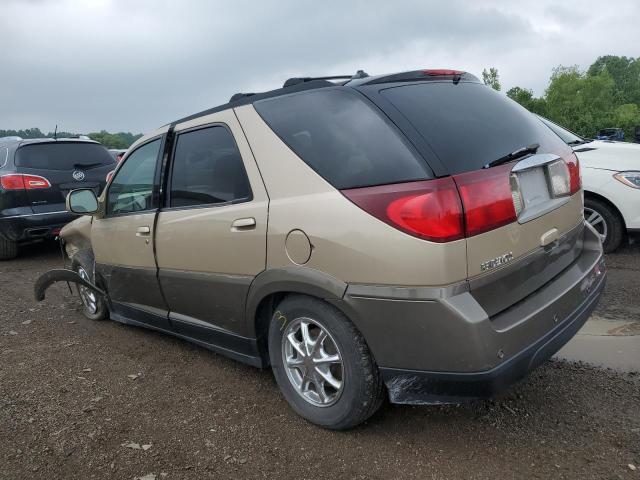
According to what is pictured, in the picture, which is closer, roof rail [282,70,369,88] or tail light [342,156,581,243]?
tail light [342,156,581,243]

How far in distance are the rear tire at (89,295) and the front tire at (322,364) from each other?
93.1 inches

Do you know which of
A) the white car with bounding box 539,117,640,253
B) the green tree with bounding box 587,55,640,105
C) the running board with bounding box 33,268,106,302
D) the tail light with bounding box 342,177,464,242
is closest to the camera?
the tail light with bounding box 342,177,464,242

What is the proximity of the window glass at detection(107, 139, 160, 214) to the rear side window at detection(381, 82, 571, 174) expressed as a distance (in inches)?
74.1

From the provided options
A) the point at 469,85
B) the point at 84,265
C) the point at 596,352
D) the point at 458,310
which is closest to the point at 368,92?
the point at 469,85

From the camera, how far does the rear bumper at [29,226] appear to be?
22.8 feet

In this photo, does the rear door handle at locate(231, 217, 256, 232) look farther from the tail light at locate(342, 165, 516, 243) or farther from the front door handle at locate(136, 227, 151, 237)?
the front door handle at locate(136, 227, 151, 237)

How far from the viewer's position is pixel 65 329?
15.0 ft

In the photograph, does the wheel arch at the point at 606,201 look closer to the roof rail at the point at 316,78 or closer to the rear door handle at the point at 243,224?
the roof rail at the point at 316,78

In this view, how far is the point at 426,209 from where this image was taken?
212cm

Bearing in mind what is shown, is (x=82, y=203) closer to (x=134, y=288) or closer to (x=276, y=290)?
(x=134, y=288)

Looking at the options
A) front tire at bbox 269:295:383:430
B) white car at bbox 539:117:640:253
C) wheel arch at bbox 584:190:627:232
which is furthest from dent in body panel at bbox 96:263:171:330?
wheel arch at bbox 584:190:627:232

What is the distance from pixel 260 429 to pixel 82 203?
93.7 inches

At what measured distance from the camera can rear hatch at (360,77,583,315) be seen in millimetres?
2205

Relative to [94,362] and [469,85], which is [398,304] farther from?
[94,362]
